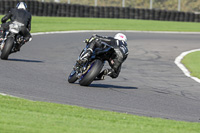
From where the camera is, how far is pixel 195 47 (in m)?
21.8

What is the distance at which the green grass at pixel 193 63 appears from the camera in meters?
14.3

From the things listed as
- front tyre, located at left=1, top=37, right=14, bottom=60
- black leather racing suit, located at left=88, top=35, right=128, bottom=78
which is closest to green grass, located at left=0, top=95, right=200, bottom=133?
black leather racing suit, located at left=88, top=35, right=128, bottom=78

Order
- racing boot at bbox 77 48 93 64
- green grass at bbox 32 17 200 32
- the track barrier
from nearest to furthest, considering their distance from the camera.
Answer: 1. racing boot at bbox 77 48 93 64
2. green grass at bbox 32 17 200 32
3. the track barrier

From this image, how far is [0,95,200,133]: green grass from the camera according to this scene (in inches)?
239

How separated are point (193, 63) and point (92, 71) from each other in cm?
701

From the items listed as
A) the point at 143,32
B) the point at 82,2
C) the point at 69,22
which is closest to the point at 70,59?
the point at 143,32

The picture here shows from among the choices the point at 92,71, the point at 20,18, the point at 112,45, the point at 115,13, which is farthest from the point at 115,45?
the point at 115,13

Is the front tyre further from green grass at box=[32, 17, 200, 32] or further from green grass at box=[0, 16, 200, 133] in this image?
green grass at box=[32, 17, 200, 32]

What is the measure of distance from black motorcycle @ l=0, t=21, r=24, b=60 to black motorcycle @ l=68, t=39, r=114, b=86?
385 centimetres

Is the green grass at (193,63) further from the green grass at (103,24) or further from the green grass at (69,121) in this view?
the green grass at (103,24)

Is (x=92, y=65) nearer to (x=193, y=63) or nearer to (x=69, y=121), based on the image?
(x=69, y=121)

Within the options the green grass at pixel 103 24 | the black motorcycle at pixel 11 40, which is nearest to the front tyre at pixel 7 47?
the black motorcycle at pixel 11 40

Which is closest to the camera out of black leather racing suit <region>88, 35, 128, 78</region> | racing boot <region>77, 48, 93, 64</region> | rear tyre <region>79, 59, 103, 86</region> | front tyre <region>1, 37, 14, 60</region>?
rear tyre <region>79, 59, 103, 86</region>

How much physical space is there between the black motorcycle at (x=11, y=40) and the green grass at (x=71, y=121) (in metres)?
6.34
